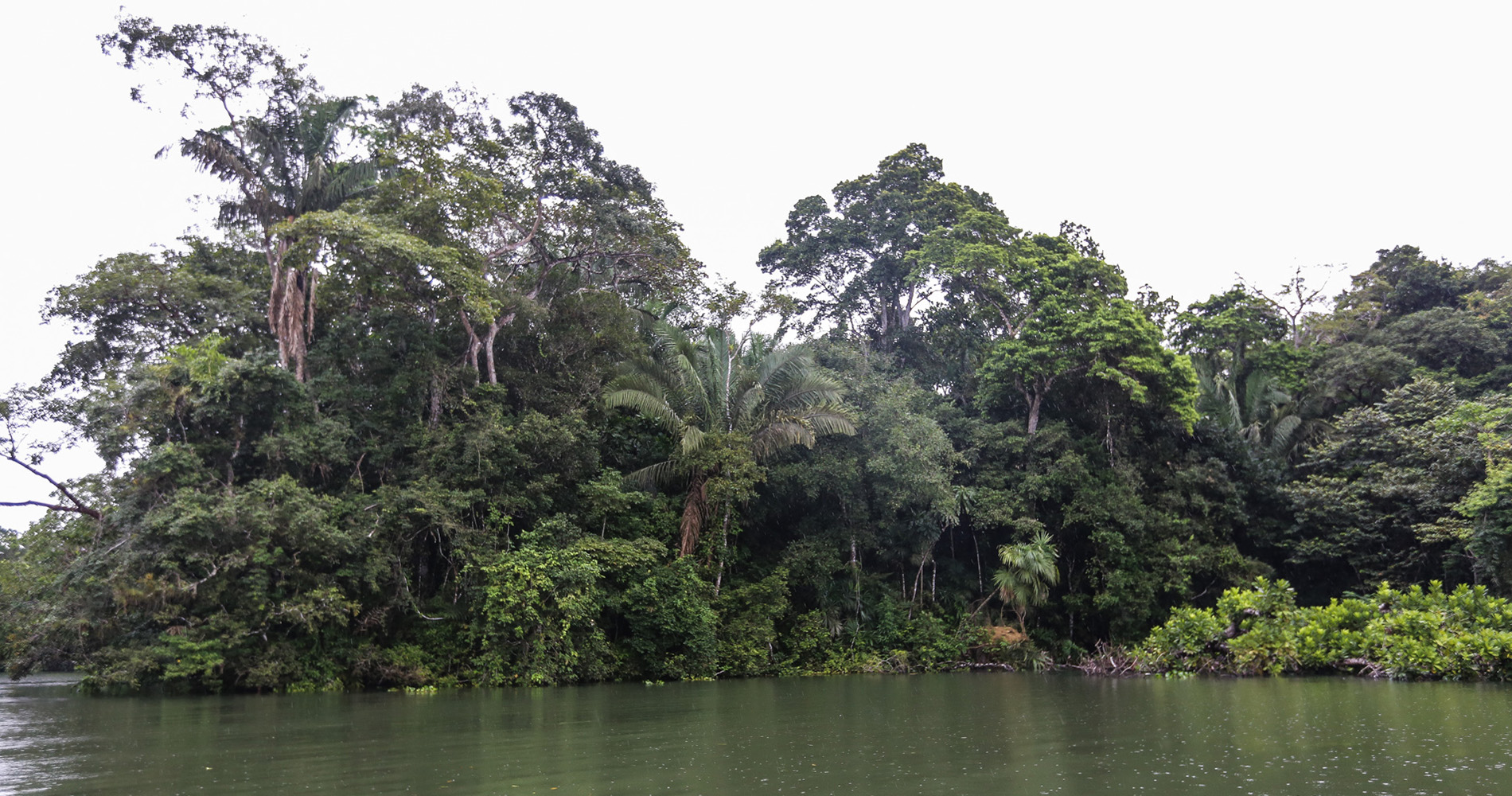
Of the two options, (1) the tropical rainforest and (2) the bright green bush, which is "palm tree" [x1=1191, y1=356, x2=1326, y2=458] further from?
(2) the bright green bush

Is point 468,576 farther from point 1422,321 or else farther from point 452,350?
point 1422,321

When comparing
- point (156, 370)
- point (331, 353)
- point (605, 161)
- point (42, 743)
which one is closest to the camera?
point (42, 743)

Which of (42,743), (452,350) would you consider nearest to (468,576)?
(452,350)

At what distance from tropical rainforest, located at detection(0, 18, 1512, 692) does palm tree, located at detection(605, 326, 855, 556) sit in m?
0.08

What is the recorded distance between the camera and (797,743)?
796cm

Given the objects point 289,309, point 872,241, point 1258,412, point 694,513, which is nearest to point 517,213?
point 289,309

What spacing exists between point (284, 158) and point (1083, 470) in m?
19.4

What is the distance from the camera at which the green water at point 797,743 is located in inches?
234

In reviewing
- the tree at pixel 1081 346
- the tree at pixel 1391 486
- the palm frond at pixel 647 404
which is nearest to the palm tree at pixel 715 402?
the palm frond at pixel 647 404

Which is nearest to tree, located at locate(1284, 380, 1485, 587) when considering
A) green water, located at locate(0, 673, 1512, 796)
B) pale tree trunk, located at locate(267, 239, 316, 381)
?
green water, located at locate(0, 673, 1512, 796)

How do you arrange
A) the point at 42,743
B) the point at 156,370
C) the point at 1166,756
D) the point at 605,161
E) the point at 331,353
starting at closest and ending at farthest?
1. the point at 1166,756
2. the point at 42,743
3. the point at 156,370
4. the point at 331,353
5. the point at 605,161

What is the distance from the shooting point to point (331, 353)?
64.2 ft

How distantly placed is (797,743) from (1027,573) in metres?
14.1

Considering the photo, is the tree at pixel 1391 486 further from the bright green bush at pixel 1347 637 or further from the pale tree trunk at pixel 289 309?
the pale tree trunk at pixel 289 309
